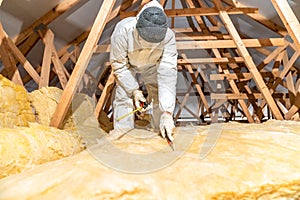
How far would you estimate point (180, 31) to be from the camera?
Result: 16.1ft

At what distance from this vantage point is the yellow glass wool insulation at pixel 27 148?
1.41 metres

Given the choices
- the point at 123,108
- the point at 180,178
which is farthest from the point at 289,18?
the point at 180,178

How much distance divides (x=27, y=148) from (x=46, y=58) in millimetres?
2287

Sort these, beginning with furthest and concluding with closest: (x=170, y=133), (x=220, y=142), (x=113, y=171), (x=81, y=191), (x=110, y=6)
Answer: (x=110, y=6)
(x=170, y=133)
(x=220, y=142)
(x=113, y=171)
(x=81, y=191)

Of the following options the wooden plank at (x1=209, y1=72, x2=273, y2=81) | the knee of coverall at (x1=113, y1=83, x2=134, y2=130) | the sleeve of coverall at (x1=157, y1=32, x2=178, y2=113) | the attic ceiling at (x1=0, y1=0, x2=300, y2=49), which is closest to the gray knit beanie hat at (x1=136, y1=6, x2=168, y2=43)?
the sleeve of coverall at (x1=157, y1=32, x2=178, y2=113)

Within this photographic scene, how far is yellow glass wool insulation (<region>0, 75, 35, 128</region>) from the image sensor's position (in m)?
2.08

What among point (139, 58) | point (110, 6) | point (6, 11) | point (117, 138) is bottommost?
point (117, 138)

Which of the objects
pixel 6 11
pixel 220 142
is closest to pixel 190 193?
pixel 220 142

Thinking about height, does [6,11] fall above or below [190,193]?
above

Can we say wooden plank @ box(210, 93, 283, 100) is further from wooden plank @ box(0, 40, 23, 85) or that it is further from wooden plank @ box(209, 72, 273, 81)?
wooden plank @ box(0, 40, 23, 85)

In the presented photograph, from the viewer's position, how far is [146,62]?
7.24 ft

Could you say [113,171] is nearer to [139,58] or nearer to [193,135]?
[193,135]

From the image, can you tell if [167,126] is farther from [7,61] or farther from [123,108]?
[7,61]

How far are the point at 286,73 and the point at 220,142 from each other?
325 centimetres
